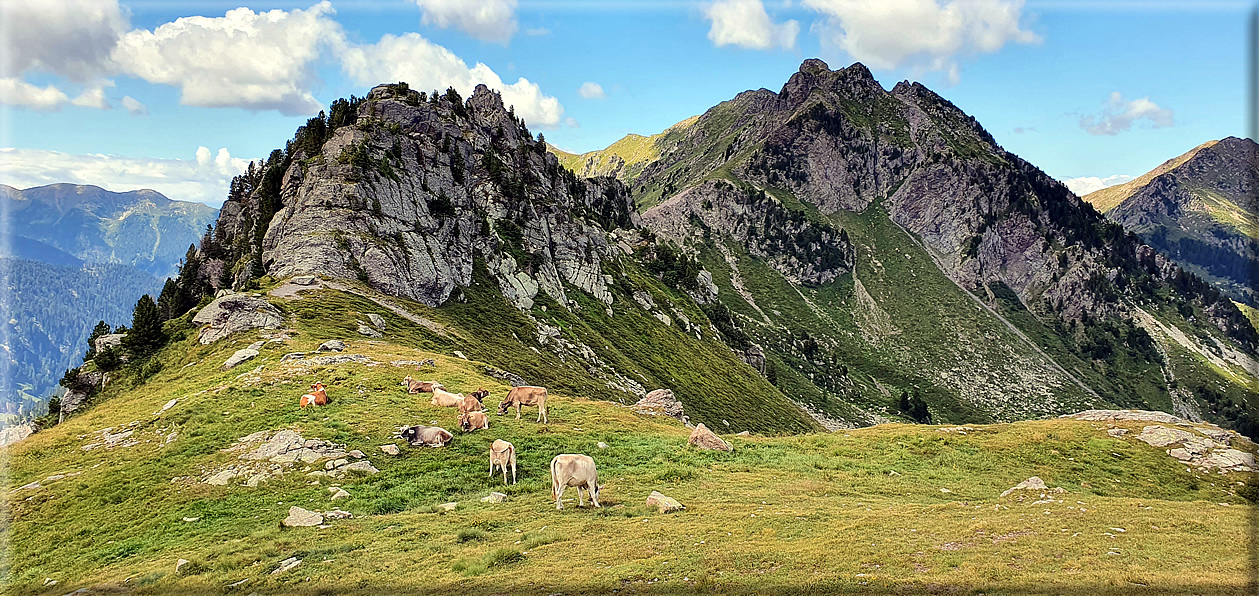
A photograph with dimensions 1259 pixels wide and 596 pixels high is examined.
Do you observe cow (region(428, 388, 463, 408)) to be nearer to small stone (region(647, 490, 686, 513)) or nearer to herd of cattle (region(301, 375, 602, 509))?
herd of cattle (region(301, 375, 602, 509))

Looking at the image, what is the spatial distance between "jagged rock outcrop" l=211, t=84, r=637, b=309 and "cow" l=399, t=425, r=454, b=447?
152 feet

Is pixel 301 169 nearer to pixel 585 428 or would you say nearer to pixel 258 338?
pixel 258 338

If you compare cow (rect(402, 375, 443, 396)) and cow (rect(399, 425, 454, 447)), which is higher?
cow (rect(402, 375, 443, 396))

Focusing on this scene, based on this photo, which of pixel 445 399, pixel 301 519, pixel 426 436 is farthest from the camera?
pixel 445 399

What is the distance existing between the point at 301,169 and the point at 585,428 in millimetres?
80304

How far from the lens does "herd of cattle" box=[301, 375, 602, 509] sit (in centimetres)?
2267

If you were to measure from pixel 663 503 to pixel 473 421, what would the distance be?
14074 mm

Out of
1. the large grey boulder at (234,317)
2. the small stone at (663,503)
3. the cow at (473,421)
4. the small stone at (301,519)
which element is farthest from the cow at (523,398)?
the large grey boulder at (234,317)

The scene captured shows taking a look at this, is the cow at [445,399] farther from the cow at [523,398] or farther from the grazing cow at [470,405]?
the cow at [523,398]

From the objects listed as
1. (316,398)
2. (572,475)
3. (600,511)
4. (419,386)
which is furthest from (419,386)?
(600,511)

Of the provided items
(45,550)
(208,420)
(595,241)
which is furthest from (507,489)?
(595,241)

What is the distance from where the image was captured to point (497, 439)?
3002 cm

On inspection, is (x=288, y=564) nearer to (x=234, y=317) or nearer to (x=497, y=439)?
(x=497, y=439)

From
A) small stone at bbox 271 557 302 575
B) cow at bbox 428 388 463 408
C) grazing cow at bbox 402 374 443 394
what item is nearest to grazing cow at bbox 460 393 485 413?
cow at bbox 428 388 463 408
